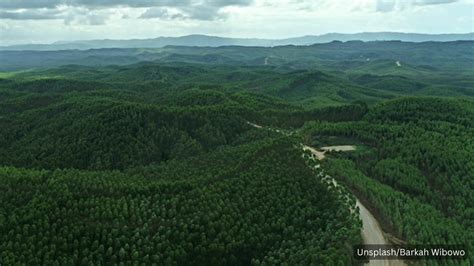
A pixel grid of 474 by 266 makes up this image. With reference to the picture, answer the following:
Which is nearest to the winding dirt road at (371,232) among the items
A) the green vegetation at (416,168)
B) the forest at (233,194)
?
the forest at (233,194)

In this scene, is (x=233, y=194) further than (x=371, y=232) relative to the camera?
Yes

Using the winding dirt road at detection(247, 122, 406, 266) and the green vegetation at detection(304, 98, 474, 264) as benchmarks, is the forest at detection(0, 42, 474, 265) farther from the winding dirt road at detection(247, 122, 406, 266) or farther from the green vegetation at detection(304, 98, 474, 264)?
the winding dirt road at detection(247, 122, 406, 266)

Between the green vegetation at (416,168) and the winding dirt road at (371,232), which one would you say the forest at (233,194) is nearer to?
the green vegetation at (416,168)

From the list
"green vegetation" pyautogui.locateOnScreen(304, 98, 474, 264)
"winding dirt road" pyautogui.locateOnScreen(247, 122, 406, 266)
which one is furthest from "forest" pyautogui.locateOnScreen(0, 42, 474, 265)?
"winding dirt road" pyautogui.locateOnScreen(247, 122, 406, 266)

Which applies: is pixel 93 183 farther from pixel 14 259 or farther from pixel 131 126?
pixel 131 126

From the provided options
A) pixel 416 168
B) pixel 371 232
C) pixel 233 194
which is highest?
pixel 233 194

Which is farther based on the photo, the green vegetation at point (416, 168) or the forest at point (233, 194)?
the green vegetation at point (416, 168)

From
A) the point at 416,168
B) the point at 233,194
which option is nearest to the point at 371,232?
the point at 233,194

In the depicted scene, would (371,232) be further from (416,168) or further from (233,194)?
(416,168)

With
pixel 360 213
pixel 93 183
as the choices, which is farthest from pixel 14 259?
pixel 360 213

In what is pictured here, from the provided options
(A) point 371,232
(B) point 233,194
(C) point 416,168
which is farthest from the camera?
(C) point 416,168

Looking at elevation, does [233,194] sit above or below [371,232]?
above
